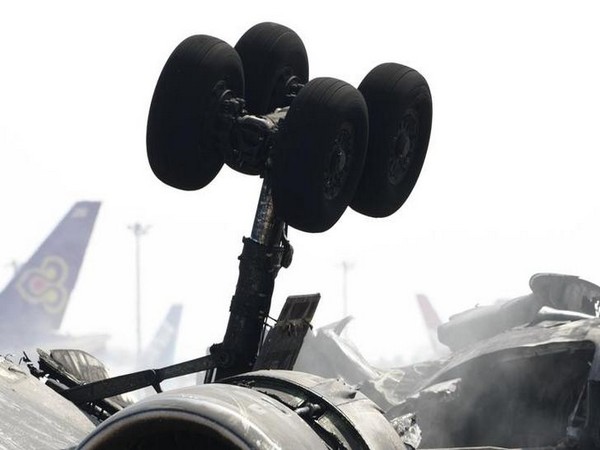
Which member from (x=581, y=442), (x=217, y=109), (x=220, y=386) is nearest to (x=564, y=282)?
(x=581, y=442)

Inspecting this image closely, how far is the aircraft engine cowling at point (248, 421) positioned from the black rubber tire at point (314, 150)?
4.83 ft

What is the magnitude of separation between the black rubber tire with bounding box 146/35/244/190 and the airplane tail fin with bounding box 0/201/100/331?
67.9 metres

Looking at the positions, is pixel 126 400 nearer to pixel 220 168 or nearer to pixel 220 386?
pixel 220 168

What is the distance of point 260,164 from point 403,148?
110 centimetres

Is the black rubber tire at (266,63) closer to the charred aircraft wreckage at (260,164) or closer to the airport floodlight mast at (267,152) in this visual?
the charred aircraft wreckage at (260,164)

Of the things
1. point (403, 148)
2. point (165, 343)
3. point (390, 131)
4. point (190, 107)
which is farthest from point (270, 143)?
point (165, 343)

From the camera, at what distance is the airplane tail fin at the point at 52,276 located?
7306cm

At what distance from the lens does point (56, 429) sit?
20.6 ft

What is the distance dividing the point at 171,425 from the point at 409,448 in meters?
A: 1.82

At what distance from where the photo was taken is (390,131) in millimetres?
7012

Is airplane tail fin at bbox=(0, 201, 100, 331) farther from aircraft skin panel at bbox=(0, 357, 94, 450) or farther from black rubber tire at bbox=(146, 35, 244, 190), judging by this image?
black rubber tire at bbox=(146, 35, 244, 190)

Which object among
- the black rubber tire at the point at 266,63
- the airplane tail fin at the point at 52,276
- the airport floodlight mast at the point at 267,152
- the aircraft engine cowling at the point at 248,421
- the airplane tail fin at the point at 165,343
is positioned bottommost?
the airplane tail fin at the point at 165,343

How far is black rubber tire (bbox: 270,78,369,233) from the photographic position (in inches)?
243

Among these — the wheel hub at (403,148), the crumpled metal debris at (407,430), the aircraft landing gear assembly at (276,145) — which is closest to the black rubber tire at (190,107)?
the aircraft landing gear assembly at (276,145)
